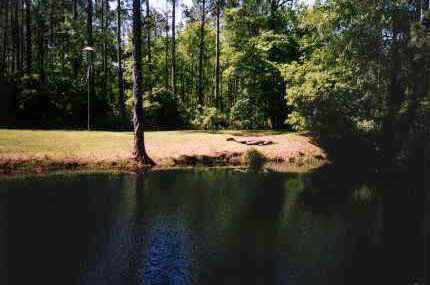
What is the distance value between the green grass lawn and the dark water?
2.87m

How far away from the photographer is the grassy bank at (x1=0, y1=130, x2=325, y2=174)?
22.3 m

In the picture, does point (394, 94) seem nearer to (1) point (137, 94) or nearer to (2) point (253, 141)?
(2) point (253, 141)

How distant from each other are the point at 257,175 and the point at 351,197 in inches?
231

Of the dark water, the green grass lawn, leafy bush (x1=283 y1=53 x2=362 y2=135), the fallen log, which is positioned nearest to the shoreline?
the green grass lawn

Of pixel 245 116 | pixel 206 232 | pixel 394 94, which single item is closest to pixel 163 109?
pixel 245 116

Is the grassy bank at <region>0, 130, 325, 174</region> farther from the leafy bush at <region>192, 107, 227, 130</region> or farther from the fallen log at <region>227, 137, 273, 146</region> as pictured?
the leafy bush at <region>192, 107, 227, 130</region>

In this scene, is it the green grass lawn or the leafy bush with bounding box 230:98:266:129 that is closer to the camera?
the green grass lawn

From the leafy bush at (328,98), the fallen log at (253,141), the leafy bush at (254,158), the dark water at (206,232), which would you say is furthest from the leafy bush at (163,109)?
the dark water at (206,232)

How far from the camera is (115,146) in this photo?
2630 centimetres

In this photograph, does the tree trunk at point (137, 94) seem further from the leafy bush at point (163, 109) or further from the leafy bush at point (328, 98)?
the leafy bush at point (163, 109)

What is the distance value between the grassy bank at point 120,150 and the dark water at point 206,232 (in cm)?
208

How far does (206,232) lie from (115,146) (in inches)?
557

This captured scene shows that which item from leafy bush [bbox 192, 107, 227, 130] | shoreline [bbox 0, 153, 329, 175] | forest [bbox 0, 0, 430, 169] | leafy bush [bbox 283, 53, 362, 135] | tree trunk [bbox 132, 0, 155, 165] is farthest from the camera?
leafy bush [bbox 192, 107, 227, 130]

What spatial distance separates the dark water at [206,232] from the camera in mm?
10516
